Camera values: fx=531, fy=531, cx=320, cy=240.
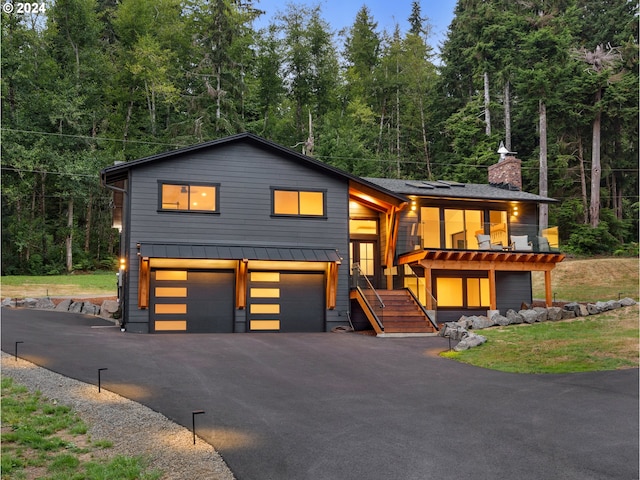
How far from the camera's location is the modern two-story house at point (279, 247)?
16703 millimetres

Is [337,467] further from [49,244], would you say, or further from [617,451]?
[49,244]

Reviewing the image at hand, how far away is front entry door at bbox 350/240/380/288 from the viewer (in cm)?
2094

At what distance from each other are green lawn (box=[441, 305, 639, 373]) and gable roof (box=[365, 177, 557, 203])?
6277 mm

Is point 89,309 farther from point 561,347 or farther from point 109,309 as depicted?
point 561,347

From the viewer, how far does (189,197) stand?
17.4 metres

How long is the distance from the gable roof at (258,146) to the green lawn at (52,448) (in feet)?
34.4

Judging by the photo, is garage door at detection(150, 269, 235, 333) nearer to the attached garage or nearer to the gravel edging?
the attached garage

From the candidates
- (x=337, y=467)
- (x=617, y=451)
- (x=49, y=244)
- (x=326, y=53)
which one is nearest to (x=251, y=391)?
(x=337, y=467)

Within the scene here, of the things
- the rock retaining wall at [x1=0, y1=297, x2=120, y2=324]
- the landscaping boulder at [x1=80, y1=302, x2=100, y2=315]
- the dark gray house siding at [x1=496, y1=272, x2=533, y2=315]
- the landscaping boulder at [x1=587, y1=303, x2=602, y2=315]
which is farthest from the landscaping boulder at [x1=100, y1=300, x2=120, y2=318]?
the landscaping boulder at [x1=587, y1=303, x2=602, y2=315]

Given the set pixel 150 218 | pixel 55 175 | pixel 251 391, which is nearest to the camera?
pixel 251 391

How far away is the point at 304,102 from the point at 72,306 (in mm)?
28066

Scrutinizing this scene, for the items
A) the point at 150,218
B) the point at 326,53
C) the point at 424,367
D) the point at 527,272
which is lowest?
the point at 424,367

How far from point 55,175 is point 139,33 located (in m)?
13.7

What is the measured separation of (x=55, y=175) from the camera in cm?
3241
